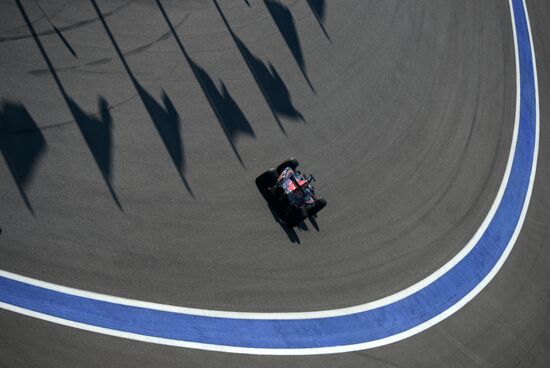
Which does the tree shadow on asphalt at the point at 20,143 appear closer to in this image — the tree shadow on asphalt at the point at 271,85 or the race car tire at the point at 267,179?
the race car tire at the point at 267,179

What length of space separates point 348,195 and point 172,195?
16.9 feet

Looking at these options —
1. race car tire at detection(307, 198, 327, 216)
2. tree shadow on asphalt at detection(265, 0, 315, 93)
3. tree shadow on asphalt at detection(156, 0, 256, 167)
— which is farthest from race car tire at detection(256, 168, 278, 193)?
tree shadow on asphalt at detection(265, 0, 315, 93)

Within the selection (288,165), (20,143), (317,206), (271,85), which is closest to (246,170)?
(288,165)

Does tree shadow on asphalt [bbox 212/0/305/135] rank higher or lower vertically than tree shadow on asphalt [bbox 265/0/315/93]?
lower

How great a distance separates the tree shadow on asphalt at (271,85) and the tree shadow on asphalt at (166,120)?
9.50 feet

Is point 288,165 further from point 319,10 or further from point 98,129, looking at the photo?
point 319,10

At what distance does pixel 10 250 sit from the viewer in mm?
12805

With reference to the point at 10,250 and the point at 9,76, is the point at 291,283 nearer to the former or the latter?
the point at 10,250

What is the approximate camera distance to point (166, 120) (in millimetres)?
15320

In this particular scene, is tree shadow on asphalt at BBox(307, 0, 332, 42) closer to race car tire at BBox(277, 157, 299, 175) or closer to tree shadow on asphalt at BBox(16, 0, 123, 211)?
race car tire at BBox(277, 157, 299, 175)

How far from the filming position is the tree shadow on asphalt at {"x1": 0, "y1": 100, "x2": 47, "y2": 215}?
1346 centimetres

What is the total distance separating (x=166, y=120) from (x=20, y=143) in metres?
3.72

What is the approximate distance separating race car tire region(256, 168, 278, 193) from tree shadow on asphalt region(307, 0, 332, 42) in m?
6.44

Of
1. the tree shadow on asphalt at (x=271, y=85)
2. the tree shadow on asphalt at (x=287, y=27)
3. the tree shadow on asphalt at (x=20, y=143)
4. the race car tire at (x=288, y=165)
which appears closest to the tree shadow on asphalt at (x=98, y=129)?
the tree shadow on asphalt at (x=20, y=143)
